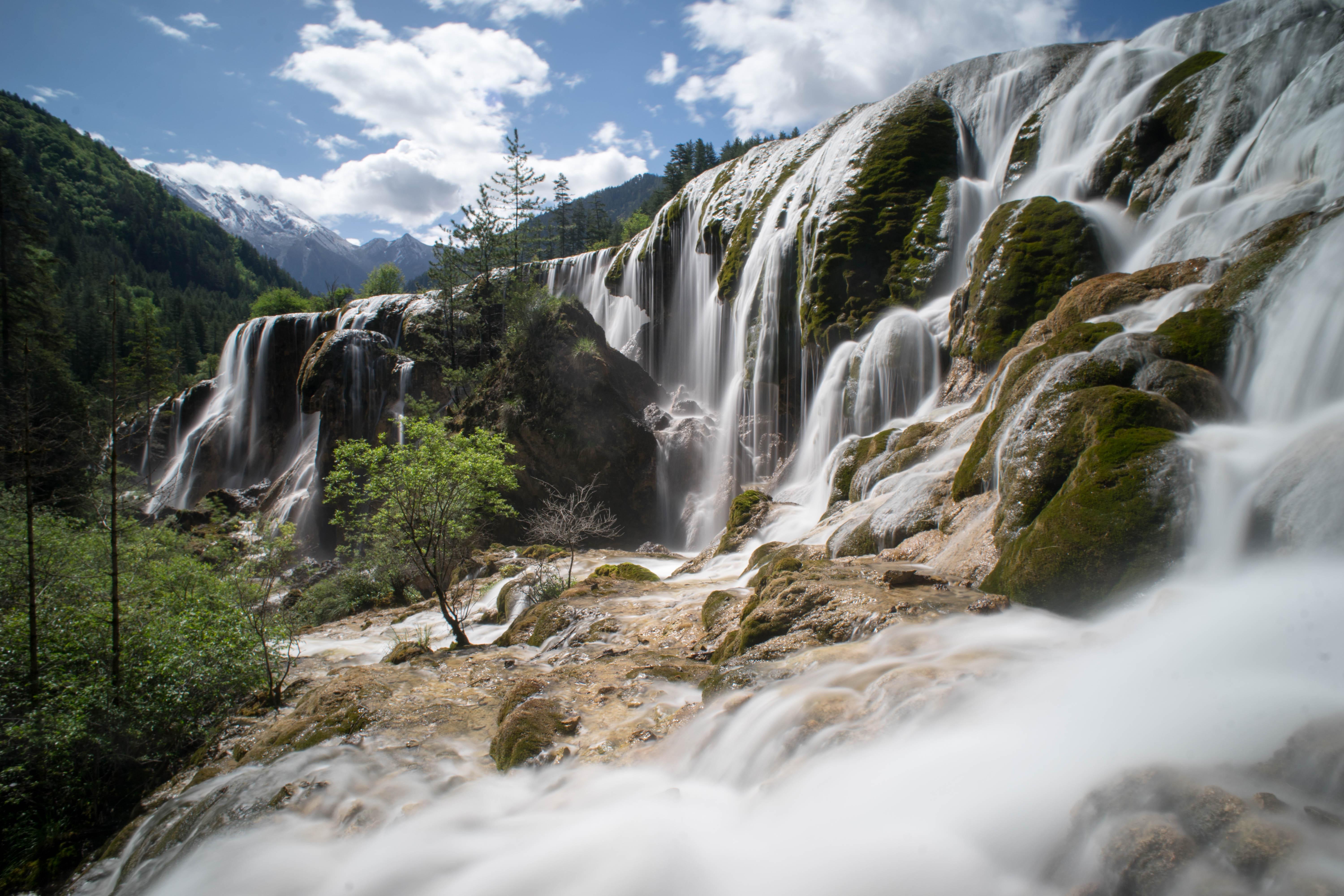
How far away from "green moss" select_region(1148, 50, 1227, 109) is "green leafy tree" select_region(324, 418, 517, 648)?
19750mm

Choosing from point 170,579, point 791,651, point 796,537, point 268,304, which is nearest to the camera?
point 791,651

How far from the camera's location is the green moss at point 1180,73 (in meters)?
16.3

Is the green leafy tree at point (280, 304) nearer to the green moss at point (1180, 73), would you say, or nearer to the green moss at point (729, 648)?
the green moss at point (1180, 73)

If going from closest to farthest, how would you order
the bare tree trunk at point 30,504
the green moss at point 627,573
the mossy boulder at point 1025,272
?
the bare tree trunk at point 30,504
the green moss at point 627,573
the mossy boulder at point 1025,272

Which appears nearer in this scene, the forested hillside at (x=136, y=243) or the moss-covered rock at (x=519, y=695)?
the moss-covered rock at (x=519, y=695)

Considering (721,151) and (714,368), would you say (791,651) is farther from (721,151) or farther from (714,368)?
(721,151)

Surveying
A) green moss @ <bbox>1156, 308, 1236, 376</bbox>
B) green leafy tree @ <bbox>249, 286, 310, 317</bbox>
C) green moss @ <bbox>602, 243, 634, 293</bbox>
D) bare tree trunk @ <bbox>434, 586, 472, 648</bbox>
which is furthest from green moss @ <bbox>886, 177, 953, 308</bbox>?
green leafy tree @ <bbox>249, 286, 310, 317</bbox>

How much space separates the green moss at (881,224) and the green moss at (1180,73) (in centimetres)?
626

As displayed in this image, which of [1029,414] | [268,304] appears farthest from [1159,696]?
[268,304]

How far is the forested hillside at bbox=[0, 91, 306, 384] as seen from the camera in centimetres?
8006

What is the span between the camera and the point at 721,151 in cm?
8144

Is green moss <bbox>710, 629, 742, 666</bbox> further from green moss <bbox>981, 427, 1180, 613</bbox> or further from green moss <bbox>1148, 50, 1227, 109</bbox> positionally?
green moss <bbox>1148, 50, 1227, 109</bbox>

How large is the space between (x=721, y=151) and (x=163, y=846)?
291 ft

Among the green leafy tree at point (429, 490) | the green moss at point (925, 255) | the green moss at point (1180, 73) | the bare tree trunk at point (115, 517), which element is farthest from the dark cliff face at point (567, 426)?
the green moss at point (1180, 73)
